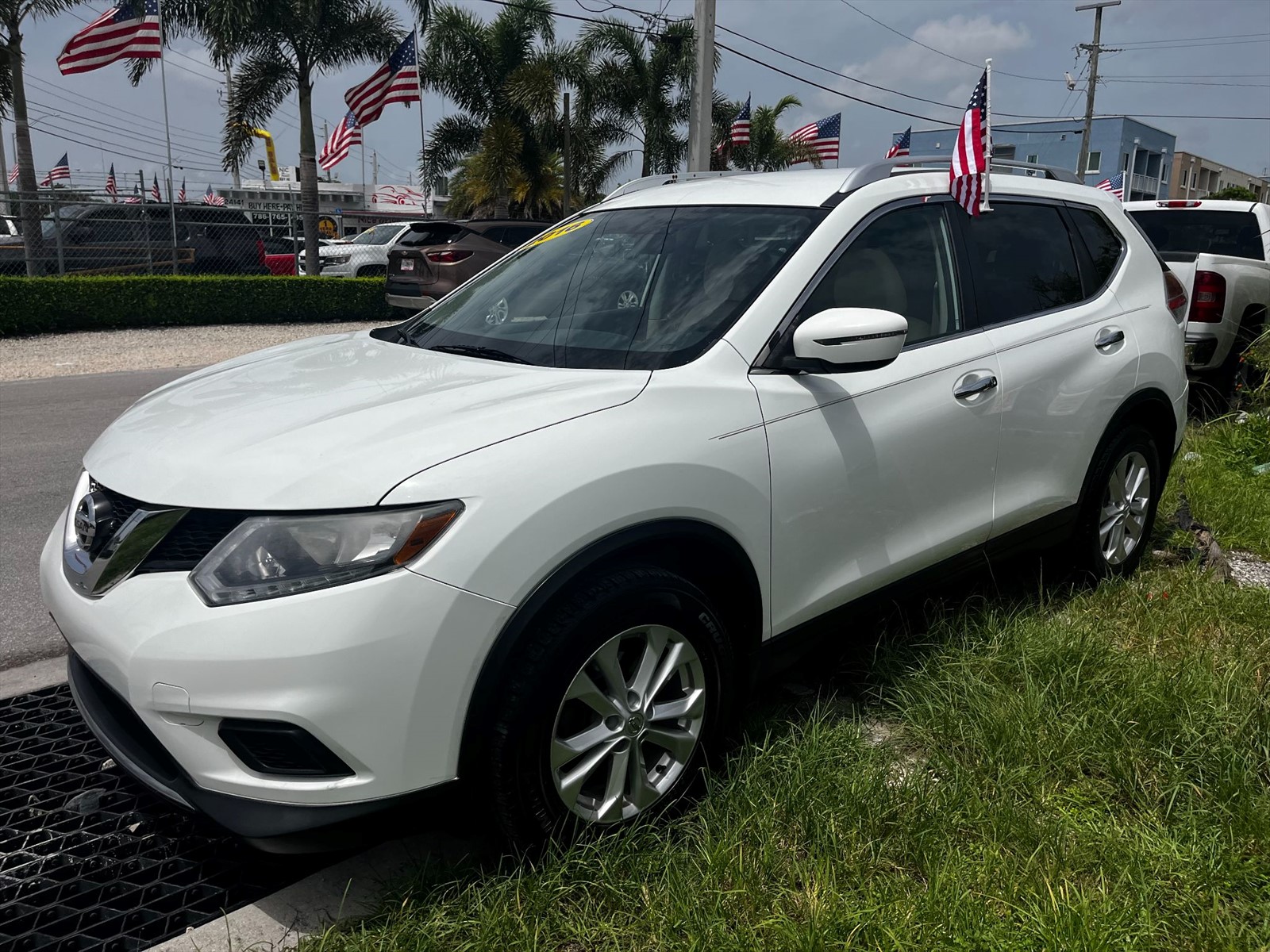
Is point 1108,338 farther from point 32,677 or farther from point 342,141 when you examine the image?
point 342,141

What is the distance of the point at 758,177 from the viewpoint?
3543 mm

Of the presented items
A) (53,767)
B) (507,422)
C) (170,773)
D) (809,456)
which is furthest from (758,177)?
(53,767)

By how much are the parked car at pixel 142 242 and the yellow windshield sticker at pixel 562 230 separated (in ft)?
47.4

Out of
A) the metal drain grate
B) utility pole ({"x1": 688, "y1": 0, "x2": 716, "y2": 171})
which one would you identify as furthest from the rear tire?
utility pole ({"x1": 688, "y1": 0, "x2": 716, "y2": 171})

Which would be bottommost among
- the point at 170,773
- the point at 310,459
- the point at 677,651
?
the point at 170,773

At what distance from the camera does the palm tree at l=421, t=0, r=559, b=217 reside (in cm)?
2711

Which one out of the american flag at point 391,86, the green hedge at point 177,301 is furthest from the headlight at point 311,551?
the american flag at point 391,86

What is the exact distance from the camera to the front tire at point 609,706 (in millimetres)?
2199

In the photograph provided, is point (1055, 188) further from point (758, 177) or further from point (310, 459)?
point (310, 459)

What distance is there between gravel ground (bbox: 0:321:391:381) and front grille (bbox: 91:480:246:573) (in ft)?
31.8

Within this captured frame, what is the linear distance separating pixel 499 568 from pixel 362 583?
28 centimetres

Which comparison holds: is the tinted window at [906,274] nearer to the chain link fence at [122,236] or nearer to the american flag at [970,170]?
the american flag at [970,170]

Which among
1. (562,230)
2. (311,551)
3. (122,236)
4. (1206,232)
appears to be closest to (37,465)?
(562,230)

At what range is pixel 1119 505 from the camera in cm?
423
